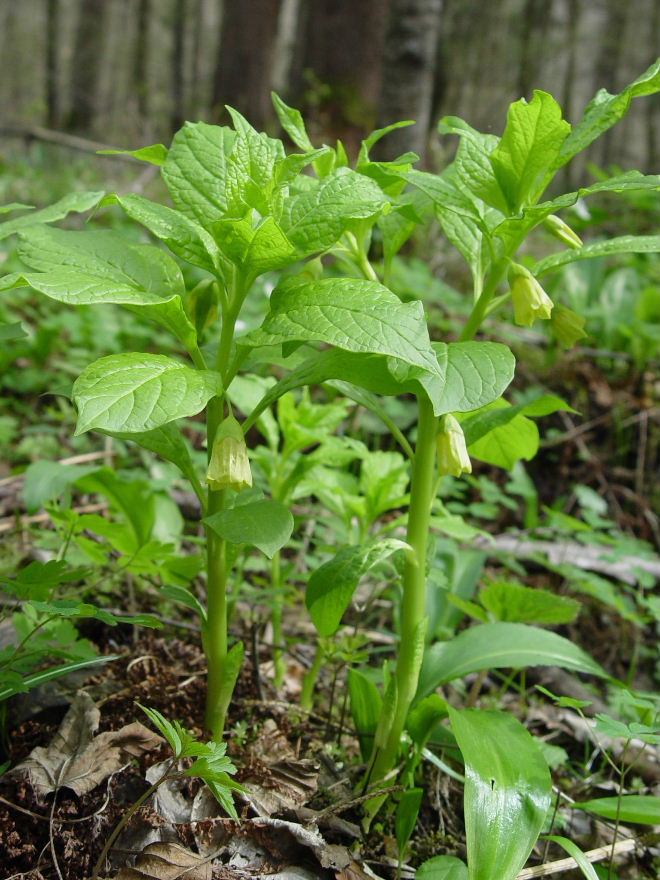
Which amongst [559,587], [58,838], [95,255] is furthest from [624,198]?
[58,838]

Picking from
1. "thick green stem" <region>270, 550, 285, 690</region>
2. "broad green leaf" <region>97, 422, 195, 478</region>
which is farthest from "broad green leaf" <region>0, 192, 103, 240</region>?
"thick green stem" <region>270, 550, 285, 690</region>

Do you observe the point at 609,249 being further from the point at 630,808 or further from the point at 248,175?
the point at 630,808

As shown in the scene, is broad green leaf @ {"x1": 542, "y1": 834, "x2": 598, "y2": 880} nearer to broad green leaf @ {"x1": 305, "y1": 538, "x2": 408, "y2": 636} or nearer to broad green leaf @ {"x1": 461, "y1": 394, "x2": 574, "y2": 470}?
broad green leaf @ {"x1": 305, "y1": 538, "x2": 408, "y2": 636}

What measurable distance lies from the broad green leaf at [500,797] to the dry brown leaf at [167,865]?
43 cm

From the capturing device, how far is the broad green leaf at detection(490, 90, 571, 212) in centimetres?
117

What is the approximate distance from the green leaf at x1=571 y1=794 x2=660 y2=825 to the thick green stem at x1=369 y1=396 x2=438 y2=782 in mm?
371

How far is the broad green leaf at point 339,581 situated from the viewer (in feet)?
3.88

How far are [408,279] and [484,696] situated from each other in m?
2.26

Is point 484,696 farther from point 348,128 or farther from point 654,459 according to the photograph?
point 348,128

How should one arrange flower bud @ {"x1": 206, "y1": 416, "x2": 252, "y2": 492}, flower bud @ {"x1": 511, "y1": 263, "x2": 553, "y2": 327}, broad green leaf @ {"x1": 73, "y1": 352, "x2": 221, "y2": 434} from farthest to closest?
flower bud @ {"x1": 511, "y1": 263, "x2": 553, "y2": 327}
flower bud @ {"x1": 206, "y1": 416, "x2": 252, "y2": 492}
broad green leaf @ {"x1": 73, "y1": 352, "x2": 221, "y2": 434}

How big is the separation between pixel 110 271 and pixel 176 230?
14 centimetres

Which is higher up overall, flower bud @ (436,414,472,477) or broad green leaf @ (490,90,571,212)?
broad green leaf @ (490,90,571,212)

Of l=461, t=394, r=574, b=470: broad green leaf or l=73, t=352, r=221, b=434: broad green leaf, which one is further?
l=461, t=394, r=574, b=470: broad green leaf

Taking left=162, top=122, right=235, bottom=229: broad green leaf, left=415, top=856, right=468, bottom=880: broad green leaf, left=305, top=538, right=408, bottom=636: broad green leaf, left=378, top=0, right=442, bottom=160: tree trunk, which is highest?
left=378, top=0, right=442, bottom=160: tree trunk
